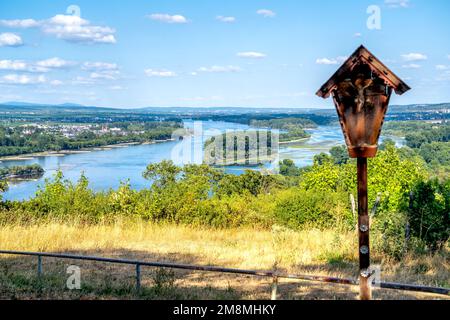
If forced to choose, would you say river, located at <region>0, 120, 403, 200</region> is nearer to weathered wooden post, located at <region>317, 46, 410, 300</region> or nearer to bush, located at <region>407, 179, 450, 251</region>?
bush, located at <region>407, 179, 450, 251</region>

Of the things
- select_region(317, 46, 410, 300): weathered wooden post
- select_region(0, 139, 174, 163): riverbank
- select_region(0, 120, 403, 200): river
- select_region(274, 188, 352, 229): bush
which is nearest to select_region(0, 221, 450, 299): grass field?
select_region(274, 188, 352, 229): bush

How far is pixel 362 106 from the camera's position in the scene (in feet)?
13.5

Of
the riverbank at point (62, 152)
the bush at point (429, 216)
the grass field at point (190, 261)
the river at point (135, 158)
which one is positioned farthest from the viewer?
the riverbank at point (62, 152)

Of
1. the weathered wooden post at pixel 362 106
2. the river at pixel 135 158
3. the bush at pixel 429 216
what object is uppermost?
the weathered wooden post at pixel 362 106

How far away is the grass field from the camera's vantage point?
6637 millimetres

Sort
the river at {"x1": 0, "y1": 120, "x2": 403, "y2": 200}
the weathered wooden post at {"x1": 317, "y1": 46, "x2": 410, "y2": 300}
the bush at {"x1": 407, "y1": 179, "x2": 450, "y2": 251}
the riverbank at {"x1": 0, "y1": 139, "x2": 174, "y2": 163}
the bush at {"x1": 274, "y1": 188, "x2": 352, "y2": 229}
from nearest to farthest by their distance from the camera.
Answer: the weathered wooden post at {"x1": 317, "y1": 46, "x2": 410, "y2": 300}, the bush at {"x1": 407, "y1": 179, "x2": 450, "y2": 251}, the bush at {"x1": 274, "y1": 188, "x2": 352, "y2": 229}, the river at {"x1": 0, "y1": 120, "x2": 403, "y2": 200}, the riverbank at {"x1": 0, "y1": 139, "x2": 174, "y2": 163}

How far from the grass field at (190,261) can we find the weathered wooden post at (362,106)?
261cm

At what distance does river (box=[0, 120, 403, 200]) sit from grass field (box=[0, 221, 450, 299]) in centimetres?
3477

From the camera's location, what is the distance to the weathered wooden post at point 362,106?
13.4 ft

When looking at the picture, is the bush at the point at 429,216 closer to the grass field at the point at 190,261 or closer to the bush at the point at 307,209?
the grass field at the point at 190,261

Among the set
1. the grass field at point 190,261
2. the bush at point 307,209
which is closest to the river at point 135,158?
the bush at point 307,209
